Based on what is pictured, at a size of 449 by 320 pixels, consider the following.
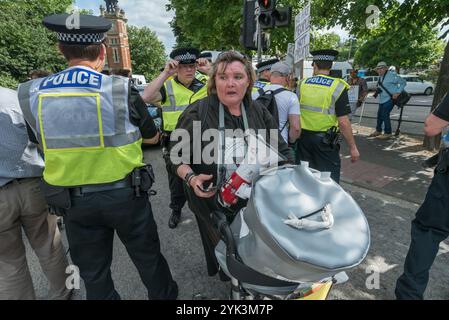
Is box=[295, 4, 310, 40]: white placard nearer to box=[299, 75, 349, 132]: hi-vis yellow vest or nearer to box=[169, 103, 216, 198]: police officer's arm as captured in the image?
box=[299, 75, 349, 132]: hi-vis yellow vest

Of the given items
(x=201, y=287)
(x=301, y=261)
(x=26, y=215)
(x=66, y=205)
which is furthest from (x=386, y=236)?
(x=26, y=215)

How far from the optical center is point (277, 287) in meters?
1.36

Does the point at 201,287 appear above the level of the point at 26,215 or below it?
below

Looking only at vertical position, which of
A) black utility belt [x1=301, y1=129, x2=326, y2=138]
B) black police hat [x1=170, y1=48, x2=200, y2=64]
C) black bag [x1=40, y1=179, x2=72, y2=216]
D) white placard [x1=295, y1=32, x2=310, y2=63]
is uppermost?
white placard [x1=295, y1=32, x2=310, y2=63]

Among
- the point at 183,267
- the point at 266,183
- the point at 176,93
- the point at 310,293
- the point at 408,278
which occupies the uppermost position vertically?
the point at 176,93

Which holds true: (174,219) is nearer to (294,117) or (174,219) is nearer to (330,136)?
(294,117)

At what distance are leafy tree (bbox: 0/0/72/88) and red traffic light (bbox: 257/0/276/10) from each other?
62.5ft

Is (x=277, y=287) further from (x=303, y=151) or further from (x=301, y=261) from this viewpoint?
(x=303, y=151)

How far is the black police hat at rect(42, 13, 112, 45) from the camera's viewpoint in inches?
62.1

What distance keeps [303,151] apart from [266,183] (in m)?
2.40

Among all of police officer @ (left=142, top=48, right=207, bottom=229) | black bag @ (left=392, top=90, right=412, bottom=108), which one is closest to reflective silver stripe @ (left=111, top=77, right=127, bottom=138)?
police officer @ (left=142, top=48, right=207, bottom=229)

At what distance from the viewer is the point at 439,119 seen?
78.8 inches

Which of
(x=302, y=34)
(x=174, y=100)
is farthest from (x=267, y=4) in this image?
(x=174, y=100)

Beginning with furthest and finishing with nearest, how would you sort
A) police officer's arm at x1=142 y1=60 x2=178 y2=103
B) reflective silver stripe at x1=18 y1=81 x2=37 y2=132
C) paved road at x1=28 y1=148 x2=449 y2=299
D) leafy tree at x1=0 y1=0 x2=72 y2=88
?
leafy tree at x1=0 y1=0 x2=72 y2=88, paved road at x1=28 y1=148 x2=449 y2=299, police officer's arm at x1=142 y1=60 x2=178 y2=103, reflective silver stripe at x1=18 y1=81 x2=37 y2=132
